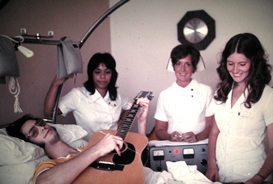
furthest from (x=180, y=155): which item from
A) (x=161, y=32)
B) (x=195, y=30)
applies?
(x=161, y=32)

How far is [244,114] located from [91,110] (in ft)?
4.23

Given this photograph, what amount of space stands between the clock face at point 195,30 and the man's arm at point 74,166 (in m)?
2.08

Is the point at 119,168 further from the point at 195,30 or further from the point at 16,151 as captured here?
the point at 195,30

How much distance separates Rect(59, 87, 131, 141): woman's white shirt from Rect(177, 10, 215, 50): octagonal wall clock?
1452 millimetres

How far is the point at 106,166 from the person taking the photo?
120 cm

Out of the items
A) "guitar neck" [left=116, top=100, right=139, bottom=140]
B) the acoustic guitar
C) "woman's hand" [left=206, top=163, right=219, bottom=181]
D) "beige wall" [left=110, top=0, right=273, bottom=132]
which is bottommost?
"woman's hand" [left=206, top=163, right=219, bottom=181]


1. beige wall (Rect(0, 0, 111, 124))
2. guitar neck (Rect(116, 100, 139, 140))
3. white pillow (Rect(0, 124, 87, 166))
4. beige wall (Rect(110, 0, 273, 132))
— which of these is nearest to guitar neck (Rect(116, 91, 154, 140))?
guitar neck (Rect(116, 100, 139, 140))

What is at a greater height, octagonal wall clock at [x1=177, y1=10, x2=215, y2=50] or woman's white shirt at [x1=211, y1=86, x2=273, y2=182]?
octagonal wall clock at [x1=177, y1=10, x2=215, y2=50]

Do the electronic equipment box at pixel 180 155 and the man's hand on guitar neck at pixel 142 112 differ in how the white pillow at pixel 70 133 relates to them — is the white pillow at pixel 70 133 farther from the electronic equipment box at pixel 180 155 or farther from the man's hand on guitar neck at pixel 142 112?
the electronic equipment box at pixel 180 155

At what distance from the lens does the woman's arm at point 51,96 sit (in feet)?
5.48

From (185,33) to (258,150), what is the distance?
1929mm

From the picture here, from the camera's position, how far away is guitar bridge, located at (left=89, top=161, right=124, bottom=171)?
1178 mm

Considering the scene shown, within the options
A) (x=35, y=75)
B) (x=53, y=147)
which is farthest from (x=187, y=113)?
(x=35, y=75)

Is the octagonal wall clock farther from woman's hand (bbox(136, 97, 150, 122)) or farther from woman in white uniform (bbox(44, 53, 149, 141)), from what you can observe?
woman's hand (bbox(136, 97, 150, 122))
